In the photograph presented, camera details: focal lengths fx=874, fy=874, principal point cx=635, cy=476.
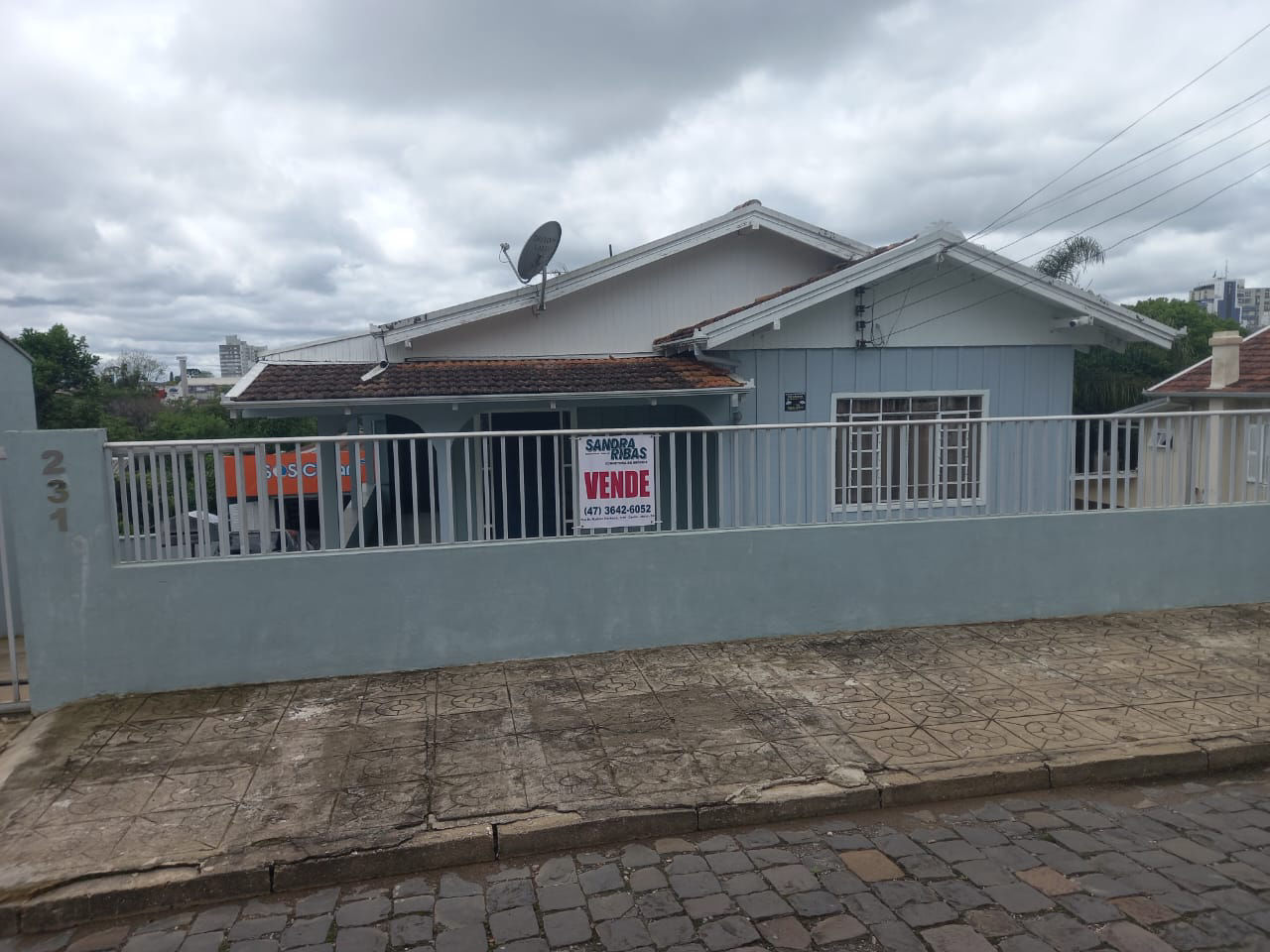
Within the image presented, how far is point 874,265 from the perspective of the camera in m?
A: 10.1

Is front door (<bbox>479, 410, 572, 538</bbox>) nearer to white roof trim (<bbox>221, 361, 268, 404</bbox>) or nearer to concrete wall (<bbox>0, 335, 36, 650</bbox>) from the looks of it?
white roof trim (<bbox>221, 361, 268, 404</bbox>)

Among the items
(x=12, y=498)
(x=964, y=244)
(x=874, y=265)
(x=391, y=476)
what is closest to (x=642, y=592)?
(x=391, y=476)

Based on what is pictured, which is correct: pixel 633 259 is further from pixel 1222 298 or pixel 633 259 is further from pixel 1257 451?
pixel 1222 298

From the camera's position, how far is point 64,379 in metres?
31.2

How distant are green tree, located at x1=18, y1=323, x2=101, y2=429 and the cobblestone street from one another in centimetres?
2863

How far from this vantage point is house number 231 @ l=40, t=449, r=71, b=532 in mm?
5465

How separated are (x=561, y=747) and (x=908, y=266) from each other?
7.67m

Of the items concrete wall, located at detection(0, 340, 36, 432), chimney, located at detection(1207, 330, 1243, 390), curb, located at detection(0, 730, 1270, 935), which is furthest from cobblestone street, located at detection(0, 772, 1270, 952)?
chimney, located at detection(1207, 330, 1243, 390)

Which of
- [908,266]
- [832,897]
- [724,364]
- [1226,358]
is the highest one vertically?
[908,266]

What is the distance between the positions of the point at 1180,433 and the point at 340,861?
7312 millimetres


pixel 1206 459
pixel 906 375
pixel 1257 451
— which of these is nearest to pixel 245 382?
pixel 906 375

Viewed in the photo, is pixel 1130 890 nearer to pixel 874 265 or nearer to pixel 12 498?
pixel 12 498

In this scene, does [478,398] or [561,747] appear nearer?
[561,747]

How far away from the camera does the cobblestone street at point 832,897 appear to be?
3.34 metres
